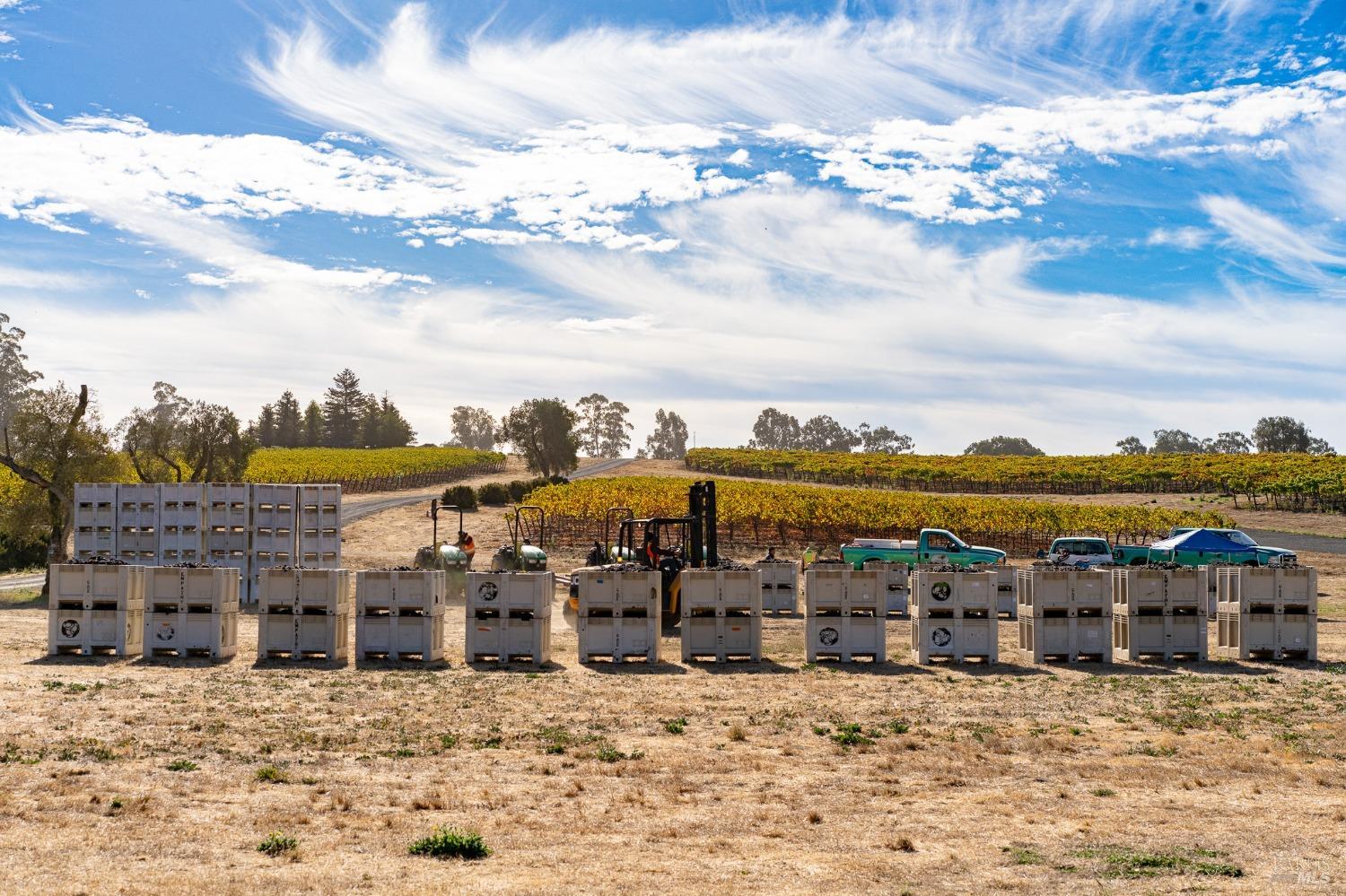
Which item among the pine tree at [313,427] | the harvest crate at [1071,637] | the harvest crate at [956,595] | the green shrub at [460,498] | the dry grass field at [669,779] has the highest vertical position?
the pine tree at [313,427]

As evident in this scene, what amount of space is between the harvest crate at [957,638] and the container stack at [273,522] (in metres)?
16.4

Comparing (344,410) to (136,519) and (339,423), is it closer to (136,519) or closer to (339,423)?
(339,423)

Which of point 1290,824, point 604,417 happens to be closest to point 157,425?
point 1290,824

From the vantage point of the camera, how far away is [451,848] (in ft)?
28.9

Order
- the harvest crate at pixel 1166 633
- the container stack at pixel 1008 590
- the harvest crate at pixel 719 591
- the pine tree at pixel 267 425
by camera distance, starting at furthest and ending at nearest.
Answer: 1. the pine tree at pixel 267 425
2. the container stack at pixel 1008 590
3. the harvest crate at pixel 1166 633
4. the harvest crate at pixel 719 591

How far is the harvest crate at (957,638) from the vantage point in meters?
19.2

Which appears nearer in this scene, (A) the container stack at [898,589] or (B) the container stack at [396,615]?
(B) the container stack at [396,615]

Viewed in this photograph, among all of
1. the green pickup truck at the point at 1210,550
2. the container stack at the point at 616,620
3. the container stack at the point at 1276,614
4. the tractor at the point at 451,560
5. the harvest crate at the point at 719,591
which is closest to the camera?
the container stack at the point at 616,620

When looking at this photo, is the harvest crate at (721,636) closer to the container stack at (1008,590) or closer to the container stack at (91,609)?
the container stack at (91,609)

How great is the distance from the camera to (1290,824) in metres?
9.84

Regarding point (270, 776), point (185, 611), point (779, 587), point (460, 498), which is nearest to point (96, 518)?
point (185, 611)

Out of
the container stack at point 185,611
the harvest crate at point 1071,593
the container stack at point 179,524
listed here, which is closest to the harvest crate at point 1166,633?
the harvest crate at point 1071,593

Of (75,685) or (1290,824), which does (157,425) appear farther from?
(1290,824)

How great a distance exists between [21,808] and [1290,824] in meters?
10.6
